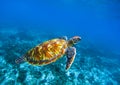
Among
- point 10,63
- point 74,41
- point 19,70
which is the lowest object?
point 74,41

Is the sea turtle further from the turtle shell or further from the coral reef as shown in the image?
the coral reef

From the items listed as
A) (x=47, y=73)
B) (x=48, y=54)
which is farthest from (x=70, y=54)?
(x=47, y=73)

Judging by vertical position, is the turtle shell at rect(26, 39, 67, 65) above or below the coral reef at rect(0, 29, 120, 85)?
below

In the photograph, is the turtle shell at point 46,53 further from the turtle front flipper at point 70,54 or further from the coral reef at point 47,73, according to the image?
the coral reef at point 47,73

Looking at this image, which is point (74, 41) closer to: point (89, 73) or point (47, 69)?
point (47, 69)

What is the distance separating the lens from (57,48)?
769 centimetres

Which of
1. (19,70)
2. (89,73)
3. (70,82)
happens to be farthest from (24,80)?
(89,73)

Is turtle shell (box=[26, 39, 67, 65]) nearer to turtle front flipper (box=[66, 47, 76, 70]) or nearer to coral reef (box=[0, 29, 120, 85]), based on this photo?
turtle front flipper (box=[66, 47, 76, 70])

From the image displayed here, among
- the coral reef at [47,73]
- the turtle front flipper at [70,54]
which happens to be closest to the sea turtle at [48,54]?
the turtle front flipper at [70,54]

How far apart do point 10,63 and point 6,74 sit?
5.00 feet

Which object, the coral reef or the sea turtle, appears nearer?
the sea turtle

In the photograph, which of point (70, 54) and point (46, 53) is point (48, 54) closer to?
point (46, 53)

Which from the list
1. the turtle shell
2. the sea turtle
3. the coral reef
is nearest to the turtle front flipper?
the sea turtle

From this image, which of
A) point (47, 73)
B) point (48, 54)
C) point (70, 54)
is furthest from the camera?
point (47, 73)
